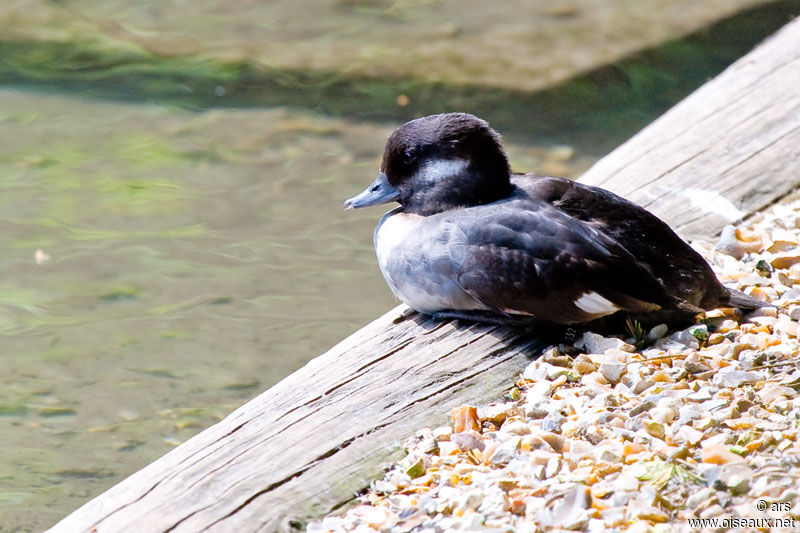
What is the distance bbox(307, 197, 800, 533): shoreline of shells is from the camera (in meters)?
2.35

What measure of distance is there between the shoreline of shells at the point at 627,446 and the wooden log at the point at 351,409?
76mm

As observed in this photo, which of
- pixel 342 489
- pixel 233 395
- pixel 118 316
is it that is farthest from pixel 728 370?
pixel 118 316

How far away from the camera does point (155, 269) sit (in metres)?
5.66

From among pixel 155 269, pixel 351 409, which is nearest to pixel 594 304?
pixel 351 409

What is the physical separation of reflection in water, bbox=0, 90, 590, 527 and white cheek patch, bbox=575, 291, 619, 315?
207cm

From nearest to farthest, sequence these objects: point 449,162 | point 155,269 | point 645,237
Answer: point 645,237 → point 449,162 → point 155,269

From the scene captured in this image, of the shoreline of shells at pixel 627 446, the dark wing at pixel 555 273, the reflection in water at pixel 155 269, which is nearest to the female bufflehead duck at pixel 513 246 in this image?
the dark wing at pixel 555 273

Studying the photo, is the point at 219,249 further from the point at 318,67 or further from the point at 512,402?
the point at 512,402

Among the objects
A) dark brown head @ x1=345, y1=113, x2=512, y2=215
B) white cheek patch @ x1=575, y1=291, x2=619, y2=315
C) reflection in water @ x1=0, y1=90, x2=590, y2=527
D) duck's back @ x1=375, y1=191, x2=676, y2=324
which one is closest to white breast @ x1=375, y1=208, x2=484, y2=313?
duck's back @ x1=375, y1=191, x2=676, y2=324

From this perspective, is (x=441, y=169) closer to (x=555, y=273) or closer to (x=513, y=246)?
(x=513, y=246)

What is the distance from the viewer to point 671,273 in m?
3.21

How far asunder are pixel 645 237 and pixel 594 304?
0.32 metres

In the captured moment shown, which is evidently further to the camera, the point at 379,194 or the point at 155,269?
the point at 155,269

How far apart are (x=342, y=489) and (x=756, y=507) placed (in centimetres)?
103
